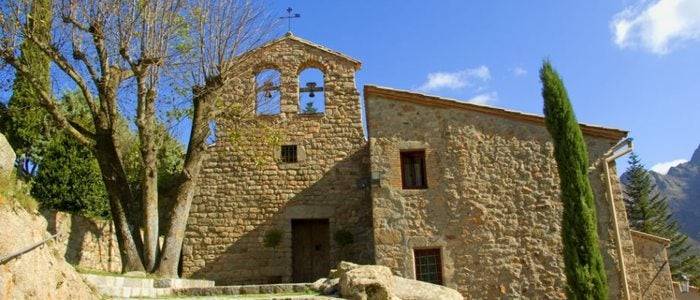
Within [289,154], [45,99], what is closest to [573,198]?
[289,154]

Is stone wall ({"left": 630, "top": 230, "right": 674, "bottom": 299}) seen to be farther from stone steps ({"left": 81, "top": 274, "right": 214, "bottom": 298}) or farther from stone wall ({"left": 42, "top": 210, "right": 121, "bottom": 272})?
stone wall ({"left": 42, "top": 210, "right": 121, "bottom": 272})

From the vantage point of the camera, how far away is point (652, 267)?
12.6m

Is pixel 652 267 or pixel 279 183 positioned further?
pixel 279 183

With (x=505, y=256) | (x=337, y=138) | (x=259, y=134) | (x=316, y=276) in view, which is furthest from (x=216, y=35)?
(x=505, y=256)

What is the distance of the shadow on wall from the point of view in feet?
43.5

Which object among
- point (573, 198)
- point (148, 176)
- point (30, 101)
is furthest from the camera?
point (30, 101)

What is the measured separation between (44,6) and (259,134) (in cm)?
558

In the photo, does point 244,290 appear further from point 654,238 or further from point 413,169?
point 654,238

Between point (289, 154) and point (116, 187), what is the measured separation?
472cm

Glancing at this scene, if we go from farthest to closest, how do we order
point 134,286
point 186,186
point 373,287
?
point 186,186, point 134,286, point 373,287

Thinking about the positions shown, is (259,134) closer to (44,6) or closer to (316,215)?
(316,215)

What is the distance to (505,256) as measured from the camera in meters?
12.0

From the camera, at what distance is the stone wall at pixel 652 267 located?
40.3 feet

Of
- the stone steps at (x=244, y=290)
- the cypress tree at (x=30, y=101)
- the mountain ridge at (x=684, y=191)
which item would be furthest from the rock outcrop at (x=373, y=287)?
the mountain ridge at (x=684, y=191)
